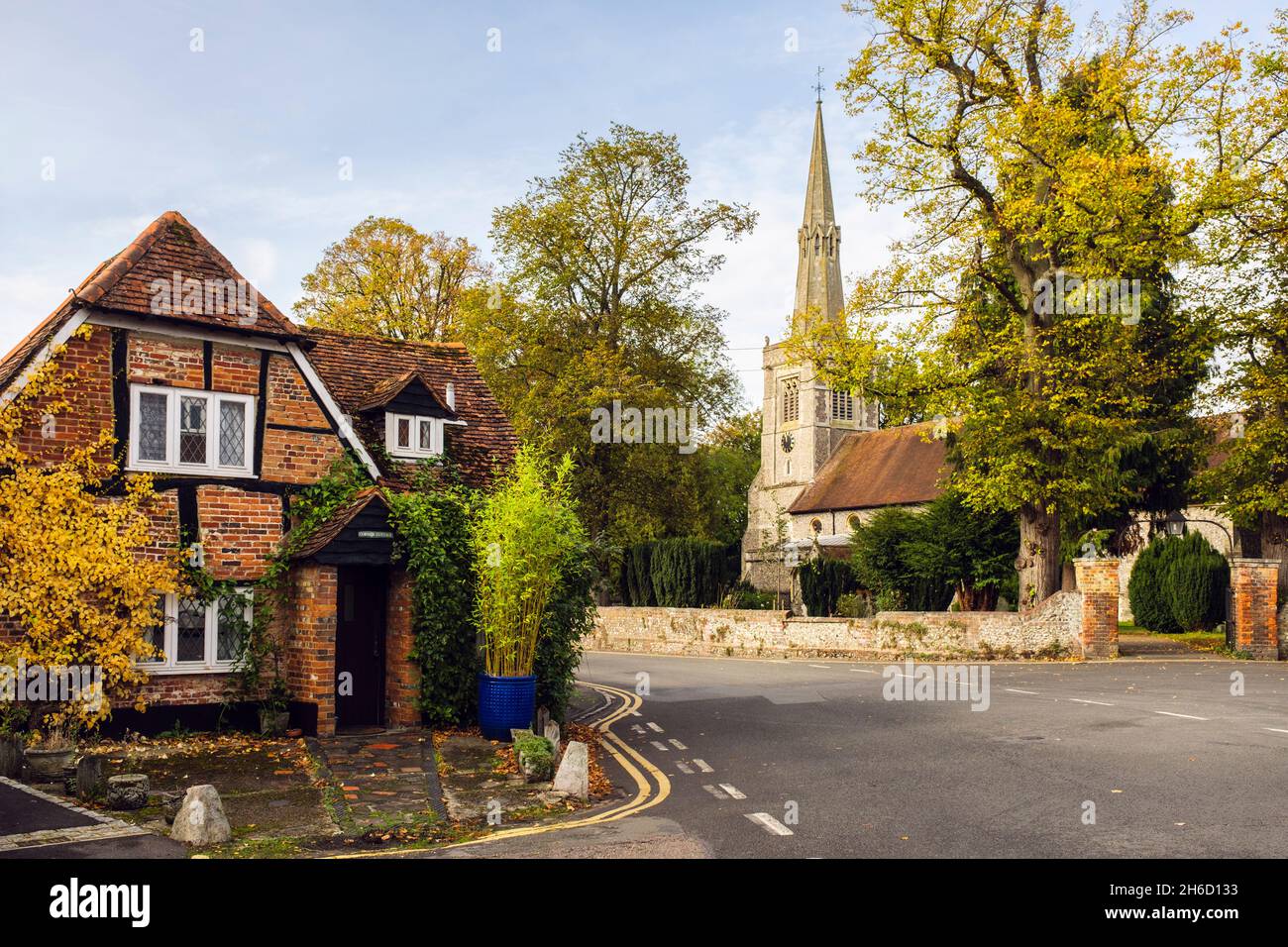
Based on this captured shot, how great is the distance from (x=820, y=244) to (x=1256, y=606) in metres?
44.6

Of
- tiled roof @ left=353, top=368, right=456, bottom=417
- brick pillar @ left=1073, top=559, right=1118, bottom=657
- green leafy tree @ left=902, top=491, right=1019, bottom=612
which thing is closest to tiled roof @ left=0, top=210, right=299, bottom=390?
tiled roof @ left=353, top=368, right=456, bottom=417

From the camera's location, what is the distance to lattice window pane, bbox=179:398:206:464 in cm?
1486

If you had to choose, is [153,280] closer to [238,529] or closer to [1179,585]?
[238,529]

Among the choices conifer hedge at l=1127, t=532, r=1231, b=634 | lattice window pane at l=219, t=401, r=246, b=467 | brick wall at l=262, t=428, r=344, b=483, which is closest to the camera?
lattice window pane at l=219, t=401, r=246, b=467

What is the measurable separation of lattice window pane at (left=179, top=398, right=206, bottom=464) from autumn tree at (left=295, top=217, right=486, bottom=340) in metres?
28.7

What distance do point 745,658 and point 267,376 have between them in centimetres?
1859

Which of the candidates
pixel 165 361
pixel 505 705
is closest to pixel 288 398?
pixel 165 361

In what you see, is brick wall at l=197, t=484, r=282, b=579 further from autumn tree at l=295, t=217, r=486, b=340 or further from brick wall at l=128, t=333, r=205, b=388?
autumn tree at l=295, t=217, r=486, b=340

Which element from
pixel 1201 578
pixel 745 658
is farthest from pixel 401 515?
pixel 1201 578

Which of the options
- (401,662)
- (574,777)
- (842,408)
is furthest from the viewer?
(842,408)

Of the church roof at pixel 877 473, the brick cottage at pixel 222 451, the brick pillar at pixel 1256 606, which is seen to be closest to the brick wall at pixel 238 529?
the brick cottage at pixel 222 451

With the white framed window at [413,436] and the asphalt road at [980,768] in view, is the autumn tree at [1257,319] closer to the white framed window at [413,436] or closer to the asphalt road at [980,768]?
the asphalt road at [980,768]

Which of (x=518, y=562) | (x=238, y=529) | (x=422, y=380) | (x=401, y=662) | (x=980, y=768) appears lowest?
(x=980, y=768)

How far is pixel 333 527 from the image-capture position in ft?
49.2
